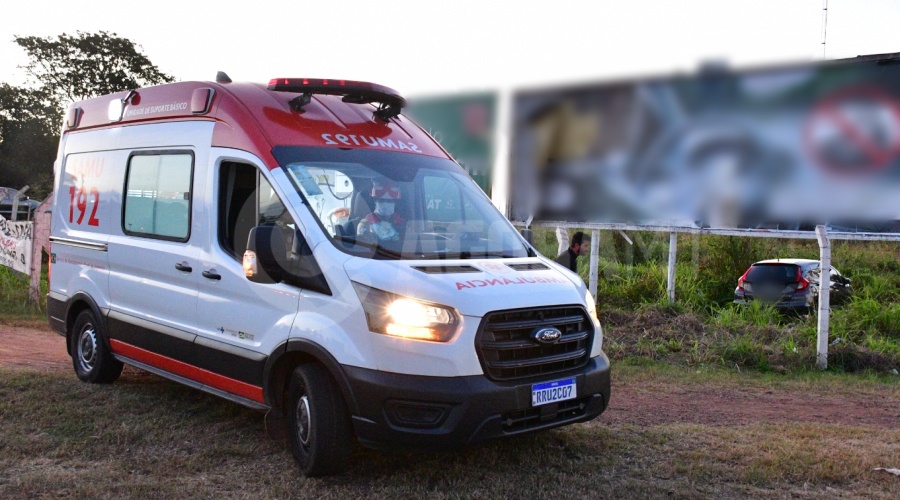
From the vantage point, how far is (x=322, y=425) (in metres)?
4.86

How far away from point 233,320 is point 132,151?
2.23 meters

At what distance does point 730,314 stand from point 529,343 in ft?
22.3

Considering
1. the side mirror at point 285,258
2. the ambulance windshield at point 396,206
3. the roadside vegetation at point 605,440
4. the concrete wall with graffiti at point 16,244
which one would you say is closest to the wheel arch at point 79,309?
the roadside vegetation at point 605,440

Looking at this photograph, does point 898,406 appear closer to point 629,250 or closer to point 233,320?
point 233,320

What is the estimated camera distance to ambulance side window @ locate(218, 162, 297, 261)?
545cm

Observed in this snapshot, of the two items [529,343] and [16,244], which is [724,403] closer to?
[529,343]

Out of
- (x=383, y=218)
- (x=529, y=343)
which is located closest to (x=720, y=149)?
(x=383, y=218)

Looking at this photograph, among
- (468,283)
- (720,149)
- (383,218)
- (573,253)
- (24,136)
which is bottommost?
(468,283)

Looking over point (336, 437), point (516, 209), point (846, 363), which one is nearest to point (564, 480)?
point (336, 437)

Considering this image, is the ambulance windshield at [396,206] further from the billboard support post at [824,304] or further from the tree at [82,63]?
the tree at [82,63]

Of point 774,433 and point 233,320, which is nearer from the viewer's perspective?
point 233,320

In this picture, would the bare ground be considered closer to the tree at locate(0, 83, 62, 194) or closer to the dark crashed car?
the dark crashed car

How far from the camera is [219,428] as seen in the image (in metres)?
6.11

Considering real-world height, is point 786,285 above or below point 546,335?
above
